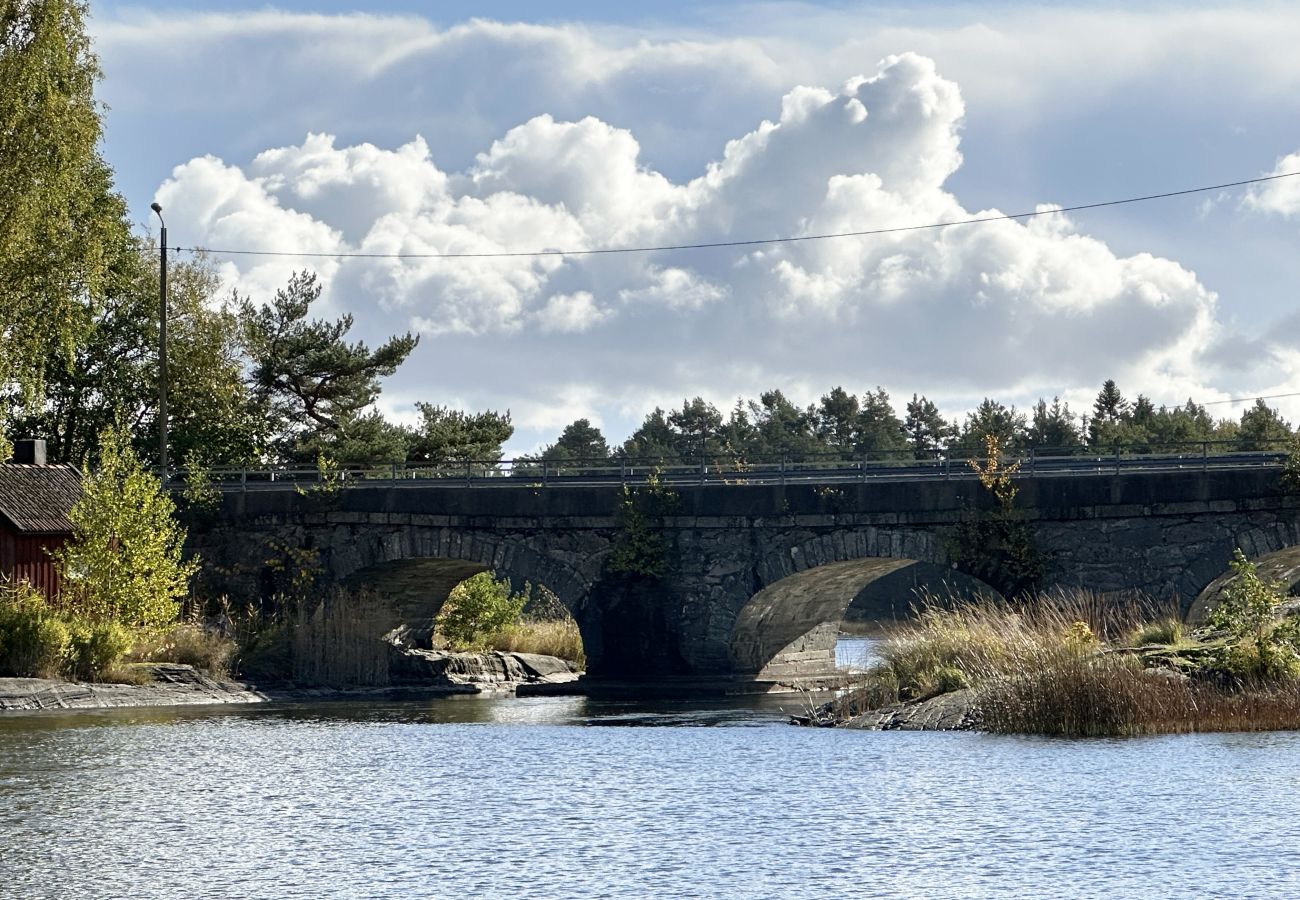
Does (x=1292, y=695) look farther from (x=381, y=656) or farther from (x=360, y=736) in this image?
(x=381, y=656)

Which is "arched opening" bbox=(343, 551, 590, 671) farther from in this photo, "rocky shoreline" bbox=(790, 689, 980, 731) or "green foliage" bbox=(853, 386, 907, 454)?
"green foliage" bbox=(853, 386, 907, 454)

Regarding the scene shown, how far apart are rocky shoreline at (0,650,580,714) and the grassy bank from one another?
14127 millimetres

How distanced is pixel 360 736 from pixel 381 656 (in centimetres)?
1389

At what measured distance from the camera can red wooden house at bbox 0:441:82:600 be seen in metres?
38.8

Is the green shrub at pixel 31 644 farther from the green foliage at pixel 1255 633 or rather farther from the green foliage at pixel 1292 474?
the green foliage at pixel 1292 474

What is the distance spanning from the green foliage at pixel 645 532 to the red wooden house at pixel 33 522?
484 inches

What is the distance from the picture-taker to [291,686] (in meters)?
38.0

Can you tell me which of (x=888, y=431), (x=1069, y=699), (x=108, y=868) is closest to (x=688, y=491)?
(x=1069, y=699)

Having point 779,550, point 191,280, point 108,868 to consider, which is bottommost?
point 108,868

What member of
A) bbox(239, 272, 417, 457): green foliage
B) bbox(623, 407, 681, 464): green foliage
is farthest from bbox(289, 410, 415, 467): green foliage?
bbox(623, 407, 681, 464): green foliage

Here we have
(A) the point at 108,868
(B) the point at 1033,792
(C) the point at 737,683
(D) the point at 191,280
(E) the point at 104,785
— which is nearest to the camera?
(A) the point at 108,868

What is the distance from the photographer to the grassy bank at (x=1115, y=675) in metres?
22.2

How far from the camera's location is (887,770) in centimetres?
2009

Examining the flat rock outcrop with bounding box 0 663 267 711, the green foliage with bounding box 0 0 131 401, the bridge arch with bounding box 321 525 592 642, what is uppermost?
the green foliage with bounding box 0 0 131 401
